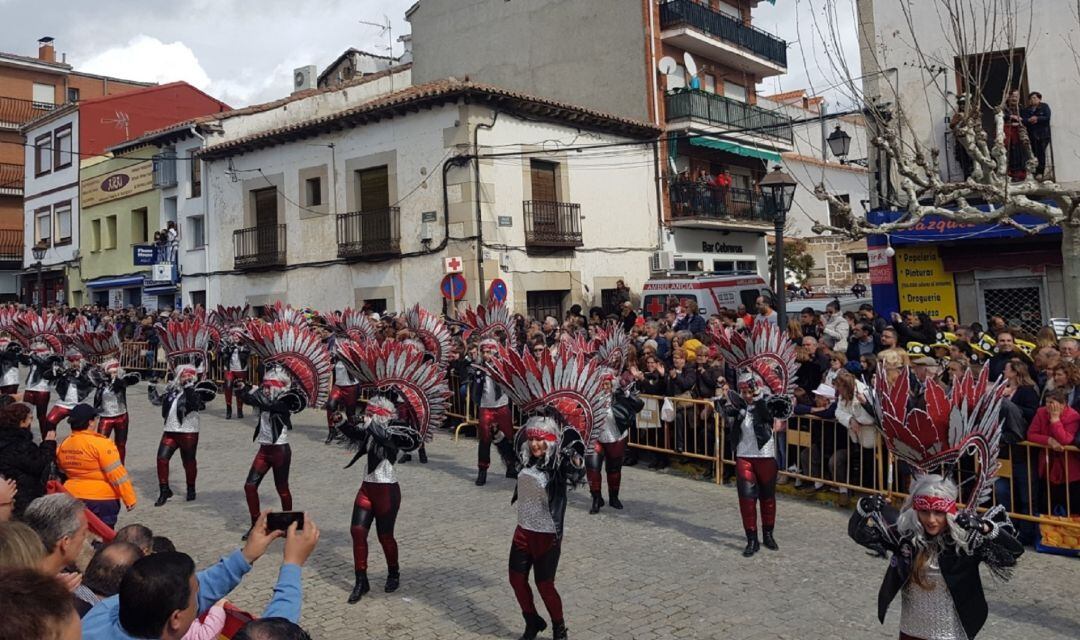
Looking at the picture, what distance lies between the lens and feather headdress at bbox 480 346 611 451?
237 inches

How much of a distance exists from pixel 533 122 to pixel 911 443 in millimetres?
17988

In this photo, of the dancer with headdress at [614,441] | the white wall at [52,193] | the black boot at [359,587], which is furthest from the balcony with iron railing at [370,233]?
the white wall at [52,193]

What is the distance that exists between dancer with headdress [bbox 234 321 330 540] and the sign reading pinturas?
12.3m

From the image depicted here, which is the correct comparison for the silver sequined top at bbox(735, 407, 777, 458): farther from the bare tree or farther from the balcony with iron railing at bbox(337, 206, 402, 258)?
the balcony with iron railing at bbox(337, 206, 402, 258)

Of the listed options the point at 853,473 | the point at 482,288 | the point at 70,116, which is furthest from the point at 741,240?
the point at 70,116

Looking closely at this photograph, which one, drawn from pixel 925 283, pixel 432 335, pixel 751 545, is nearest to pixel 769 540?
pixel 751 545

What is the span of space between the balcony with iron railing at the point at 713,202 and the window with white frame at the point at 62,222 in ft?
79.9

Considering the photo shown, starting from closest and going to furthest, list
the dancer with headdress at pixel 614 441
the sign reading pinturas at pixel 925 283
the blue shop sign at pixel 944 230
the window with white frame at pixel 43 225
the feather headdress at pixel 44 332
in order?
1. the dancer with headdress at pixel 614 441
2. the feather headdress at pixel 44 332
3. the blue shop sign at pixel 944 230
4. the sign reading pinturas at pixel 925 283
5. the window with white frame at pixel 43 225

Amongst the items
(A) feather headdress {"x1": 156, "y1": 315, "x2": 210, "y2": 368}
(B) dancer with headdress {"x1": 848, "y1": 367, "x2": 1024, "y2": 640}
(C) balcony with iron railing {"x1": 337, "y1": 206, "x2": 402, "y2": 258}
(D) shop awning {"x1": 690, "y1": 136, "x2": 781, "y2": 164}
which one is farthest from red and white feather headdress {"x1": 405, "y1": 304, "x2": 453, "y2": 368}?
(D) shop awning {"x1": 690, "y1": 136, "x2": 781, "y2": 164}

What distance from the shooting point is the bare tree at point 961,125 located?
10.7 metres

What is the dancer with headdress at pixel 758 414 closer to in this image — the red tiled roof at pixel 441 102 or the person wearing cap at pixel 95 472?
the person wearing cap at pixel 95 472

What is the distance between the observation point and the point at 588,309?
22.5 m

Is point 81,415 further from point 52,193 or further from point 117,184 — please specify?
point 52,193

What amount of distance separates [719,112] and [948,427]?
74.2 ft
